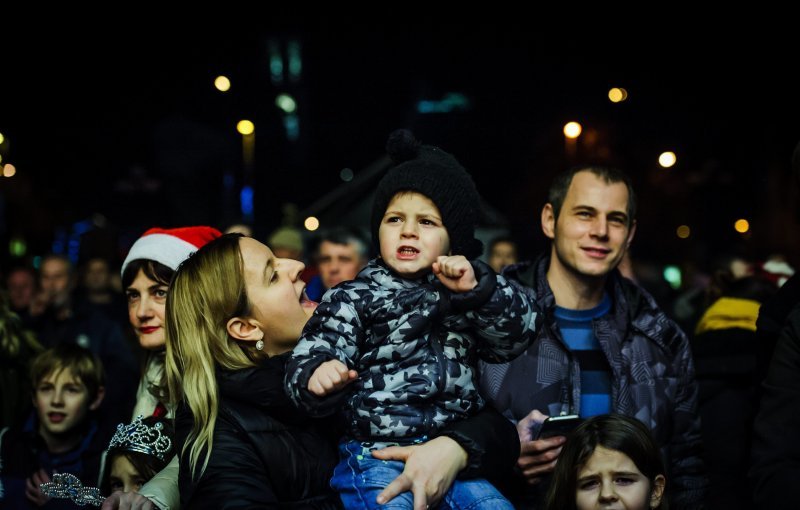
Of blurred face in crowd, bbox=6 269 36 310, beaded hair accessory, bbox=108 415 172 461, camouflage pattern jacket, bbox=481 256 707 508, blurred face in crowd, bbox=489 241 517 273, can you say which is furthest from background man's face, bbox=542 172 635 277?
blurred face in crowd, bbox=6 269 36 310

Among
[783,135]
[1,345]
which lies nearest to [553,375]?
[1,345]

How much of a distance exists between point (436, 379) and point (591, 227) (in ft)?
4.72

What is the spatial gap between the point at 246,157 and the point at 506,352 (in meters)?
14.7

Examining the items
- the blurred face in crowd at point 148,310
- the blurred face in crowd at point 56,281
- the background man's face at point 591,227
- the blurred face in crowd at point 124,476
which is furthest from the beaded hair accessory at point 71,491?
the blurred face in crowd at point 56,281

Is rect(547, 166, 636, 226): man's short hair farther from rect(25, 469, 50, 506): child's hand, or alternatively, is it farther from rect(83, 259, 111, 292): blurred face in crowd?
rect(83, 259, 111, 292): blurred face in crowd

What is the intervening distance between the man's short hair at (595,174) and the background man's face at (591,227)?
0.03 m

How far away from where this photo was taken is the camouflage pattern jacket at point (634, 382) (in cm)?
392

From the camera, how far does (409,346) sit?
328 cm

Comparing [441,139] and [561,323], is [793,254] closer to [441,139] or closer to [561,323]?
[441,139]

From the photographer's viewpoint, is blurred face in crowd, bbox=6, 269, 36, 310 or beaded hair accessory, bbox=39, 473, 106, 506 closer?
beaded hair accessory, bbox=39, 473, 106, 506

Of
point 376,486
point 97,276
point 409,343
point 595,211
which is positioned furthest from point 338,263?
point 376,486

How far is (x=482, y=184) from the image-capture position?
1473cm

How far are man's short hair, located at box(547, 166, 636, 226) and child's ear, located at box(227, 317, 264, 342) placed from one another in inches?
71.0

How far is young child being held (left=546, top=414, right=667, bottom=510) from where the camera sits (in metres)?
3.45
